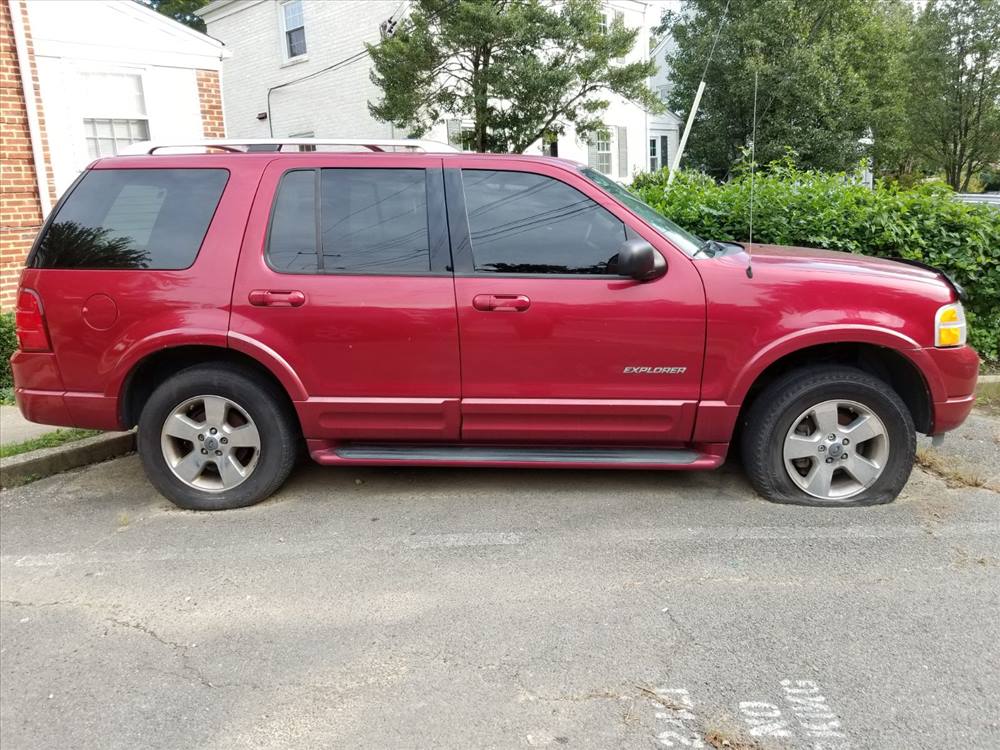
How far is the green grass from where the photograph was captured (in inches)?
201

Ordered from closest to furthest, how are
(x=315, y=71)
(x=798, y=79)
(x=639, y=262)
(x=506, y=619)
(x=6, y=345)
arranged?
(x=506, y=619)
(x=639, y=262)
(x=6, y=345)
(x=315, y=71)
(x=798, y=79)

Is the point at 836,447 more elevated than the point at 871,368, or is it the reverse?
the point at 871,368

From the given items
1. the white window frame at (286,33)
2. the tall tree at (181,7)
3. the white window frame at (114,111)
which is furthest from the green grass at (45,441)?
the tall tree at (181,7)

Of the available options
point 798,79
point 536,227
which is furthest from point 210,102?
point 798,79

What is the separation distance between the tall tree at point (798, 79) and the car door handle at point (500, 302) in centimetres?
1857

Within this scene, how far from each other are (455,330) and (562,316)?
55 centimetres

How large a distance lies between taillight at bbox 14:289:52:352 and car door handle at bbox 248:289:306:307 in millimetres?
1159

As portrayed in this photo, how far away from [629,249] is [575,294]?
13.8 inches

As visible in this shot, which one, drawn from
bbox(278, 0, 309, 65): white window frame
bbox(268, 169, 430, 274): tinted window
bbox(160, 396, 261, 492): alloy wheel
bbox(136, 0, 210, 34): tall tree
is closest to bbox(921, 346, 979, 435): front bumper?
bbox(268, 169, 430, 274): tinted window

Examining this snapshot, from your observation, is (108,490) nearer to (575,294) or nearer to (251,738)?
(251,738)

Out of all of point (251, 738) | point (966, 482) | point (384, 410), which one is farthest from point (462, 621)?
point (966, 482)

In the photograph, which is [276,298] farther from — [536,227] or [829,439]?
[829,439]

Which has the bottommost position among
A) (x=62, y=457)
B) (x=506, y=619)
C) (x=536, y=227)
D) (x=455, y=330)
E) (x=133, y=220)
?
(x=506, y=619)

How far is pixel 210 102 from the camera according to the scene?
34.3 ft
